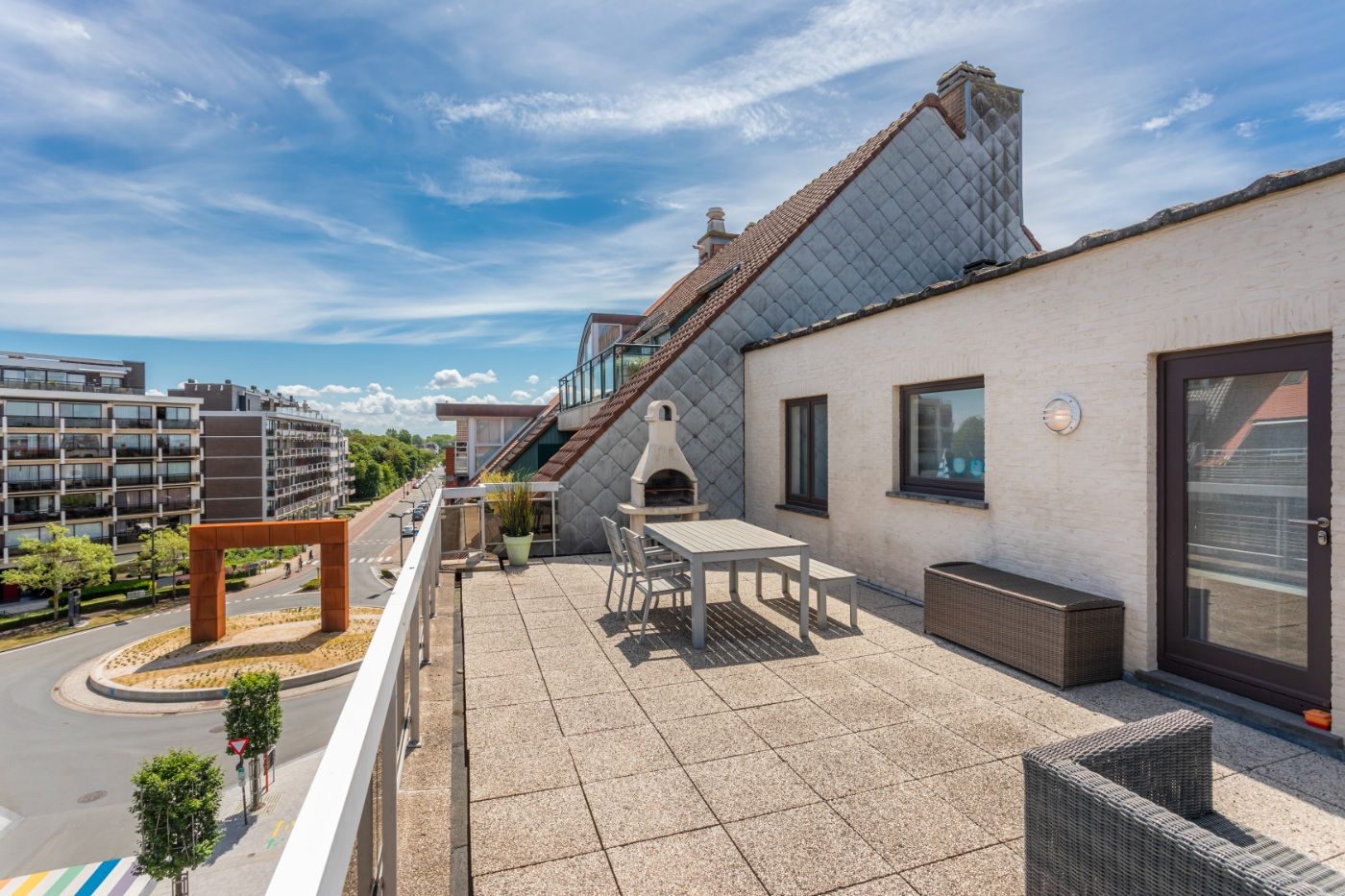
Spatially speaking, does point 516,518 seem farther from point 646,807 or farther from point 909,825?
point 909,825

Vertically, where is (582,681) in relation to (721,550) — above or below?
below

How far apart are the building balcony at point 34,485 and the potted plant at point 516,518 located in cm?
6427

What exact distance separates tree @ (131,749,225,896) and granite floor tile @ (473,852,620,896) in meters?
22.6

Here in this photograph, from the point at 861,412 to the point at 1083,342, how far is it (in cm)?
272

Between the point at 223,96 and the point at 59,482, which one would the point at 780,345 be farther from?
the point at 59,482

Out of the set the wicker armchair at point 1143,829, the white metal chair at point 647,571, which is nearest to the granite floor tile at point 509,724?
the white metal chair at point 647,571

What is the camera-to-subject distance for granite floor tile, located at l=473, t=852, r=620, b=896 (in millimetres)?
2299

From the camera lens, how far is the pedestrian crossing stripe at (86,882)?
19125 mm

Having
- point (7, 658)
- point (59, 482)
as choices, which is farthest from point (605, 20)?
point (59, 482)

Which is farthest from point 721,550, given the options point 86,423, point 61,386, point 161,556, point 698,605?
point 61,386

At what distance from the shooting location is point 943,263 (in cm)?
1068

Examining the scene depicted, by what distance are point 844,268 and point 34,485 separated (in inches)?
2688

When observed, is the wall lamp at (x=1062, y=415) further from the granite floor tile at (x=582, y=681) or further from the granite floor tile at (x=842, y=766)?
the granite floor tile at (x=582, y=681)

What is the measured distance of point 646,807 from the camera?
2826 millimetres
